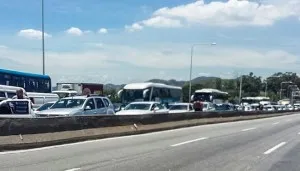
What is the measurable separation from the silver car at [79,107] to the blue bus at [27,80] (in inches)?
438

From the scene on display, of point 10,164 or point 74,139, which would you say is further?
point 74,139

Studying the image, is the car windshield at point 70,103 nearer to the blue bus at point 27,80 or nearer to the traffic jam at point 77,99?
the traffic jam at point 77,99

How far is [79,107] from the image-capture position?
70.2 ft

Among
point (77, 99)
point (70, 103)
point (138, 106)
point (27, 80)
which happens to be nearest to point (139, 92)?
point (27, 80)

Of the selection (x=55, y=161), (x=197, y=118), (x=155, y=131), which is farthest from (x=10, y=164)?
(x=197, y=118)

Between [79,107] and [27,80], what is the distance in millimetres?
15216

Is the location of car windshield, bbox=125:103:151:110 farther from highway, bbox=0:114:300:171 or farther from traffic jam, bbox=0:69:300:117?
highway, bbox=0:114:300:171

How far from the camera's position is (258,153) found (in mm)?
14875

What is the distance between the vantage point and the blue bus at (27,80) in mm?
32219

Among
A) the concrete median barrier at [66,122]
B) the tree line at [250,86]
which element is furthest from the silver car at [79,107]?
the tree line at [250,86]

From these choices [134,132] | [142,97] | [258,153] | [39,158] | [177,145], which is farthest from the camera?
[142,97]

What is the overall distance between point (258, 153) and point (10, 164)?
7667mm

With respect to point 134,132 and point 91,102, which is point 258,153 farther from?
point 91,102

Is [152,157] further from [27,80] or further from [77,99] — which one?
[27,80]
